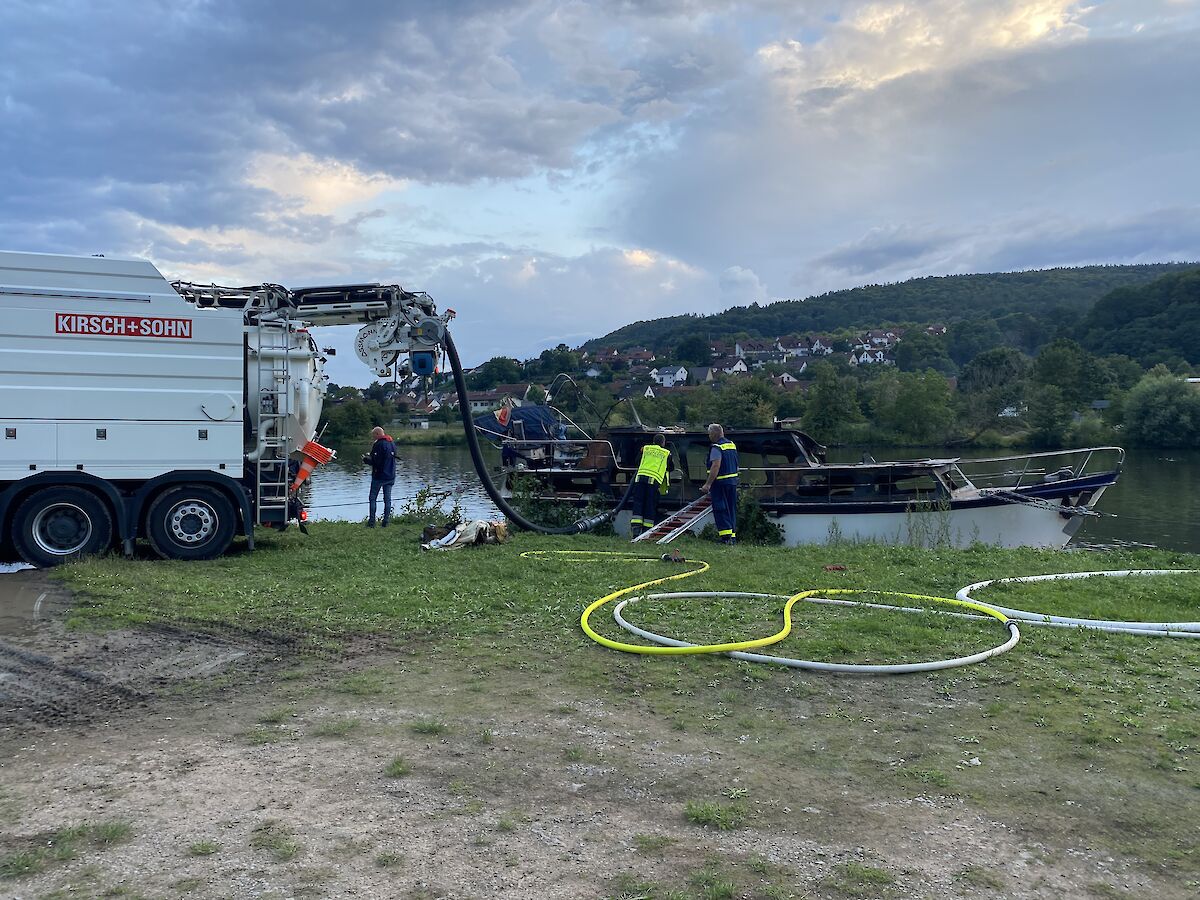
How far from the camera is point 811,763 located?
14.4 ft

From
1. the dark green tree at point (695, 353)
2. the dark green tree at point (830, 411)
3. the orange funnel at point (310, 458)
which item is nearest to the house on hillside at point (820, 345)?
the dark green tree at point (695, 353)

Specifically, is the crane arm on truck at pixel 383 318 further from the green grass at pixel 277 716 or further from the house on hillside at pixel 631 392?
the green grass at pixel 277 716

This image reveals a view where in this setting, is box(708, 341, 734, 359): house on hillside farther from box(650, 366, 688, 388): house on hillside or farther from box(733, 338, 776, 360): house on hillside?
box(650, 366, 688, 388): house on hillside

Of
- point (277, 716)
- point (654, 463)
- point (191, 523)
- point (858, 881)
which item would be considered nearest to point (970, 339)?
point (654, 463)

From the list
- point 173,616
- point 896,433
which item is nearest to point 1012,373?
point 896,433

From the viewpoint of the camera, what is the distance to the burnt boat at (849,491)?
49.5ft

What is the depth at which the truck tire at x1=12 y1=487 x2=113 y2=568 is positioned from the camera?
10266 millimetres

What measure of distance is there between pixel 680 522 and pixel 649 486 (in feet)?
3.53

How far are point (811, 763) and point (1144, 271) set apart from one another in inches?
6804

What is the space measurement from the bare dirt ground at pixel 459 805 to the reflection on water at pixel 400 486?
1088 cm

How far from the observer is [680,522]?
558 inches

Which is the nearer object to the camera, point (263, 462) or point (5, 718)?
point (5, 718)

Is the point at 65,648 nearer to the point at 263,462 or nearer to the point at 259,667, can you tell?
the point at 259,667

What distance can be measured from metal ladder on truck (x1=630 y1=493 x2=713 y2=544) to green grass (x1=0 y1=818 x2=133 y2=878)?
33.3 ft
